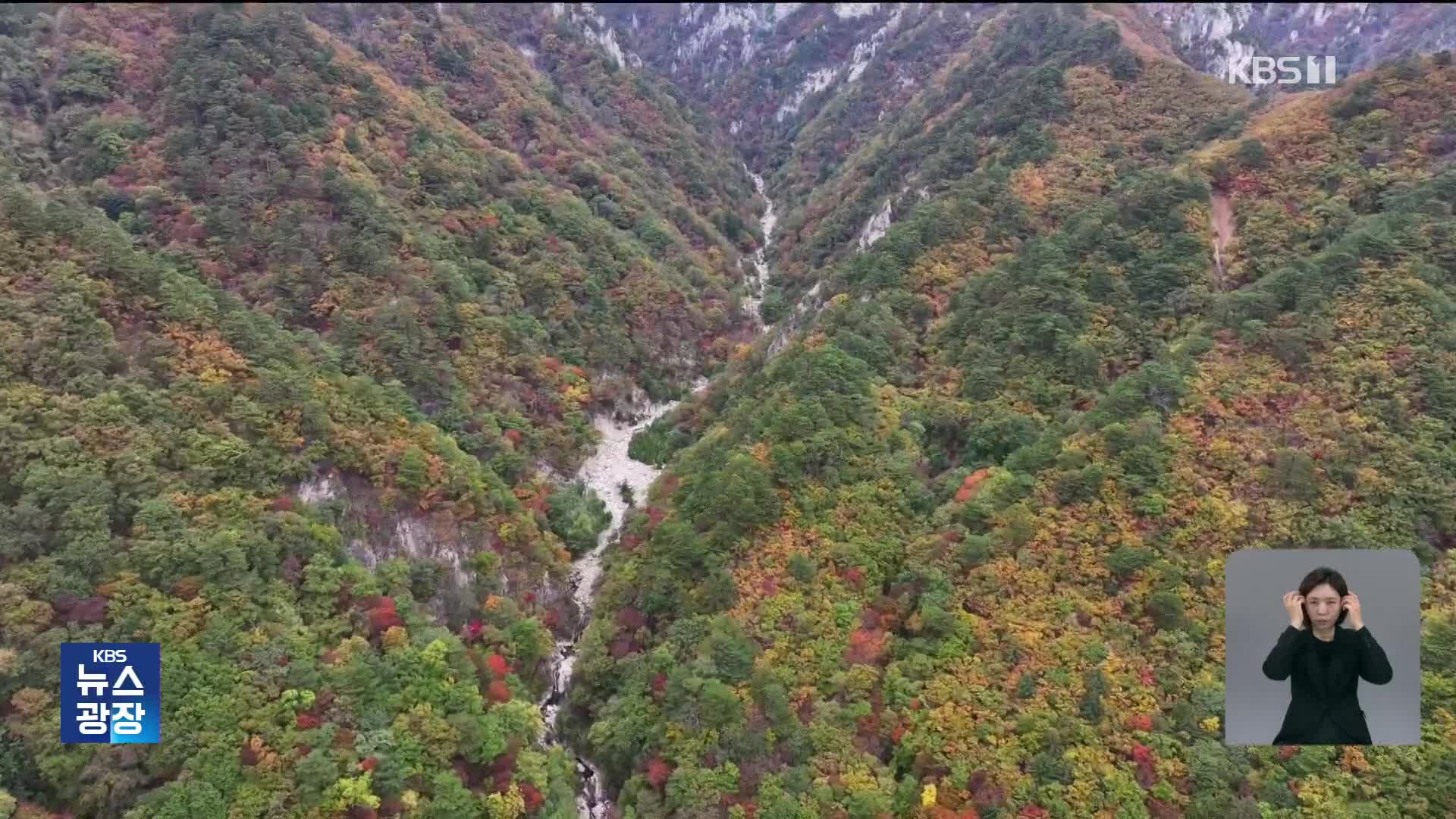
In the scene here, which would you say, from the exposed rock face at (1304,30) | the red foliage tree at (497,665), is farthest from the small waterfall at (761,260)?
the exposed rock face at (1304,30)

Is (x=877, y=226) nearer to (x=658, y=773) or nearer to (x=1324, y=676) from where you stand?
(x=658, y=773)

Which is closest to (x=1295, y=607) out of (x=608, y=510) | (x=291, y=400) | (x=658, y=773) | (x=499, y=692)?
(x=658, y=773)

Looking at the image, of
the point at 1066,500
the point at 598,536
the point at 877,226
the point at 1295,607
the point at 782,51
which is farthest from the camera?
the point at 782,51

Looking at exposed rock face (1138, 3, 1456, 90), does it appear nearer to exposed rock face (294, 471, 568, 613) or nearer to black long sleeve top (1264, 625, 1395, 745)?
exposed rock face (294, 471, 568, 613)

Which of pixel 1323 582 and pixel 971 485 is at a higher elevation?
pixel 971 485

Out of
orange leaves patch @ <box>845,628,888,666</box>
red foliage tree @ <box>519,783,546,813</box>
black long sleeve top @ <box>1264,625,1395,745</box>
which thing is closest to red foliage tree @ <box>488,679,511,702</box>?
red foliage tree @ <box>519,783,546,813</box>

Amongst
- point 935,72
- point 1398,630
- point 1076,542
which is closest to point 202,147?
point 1076,542

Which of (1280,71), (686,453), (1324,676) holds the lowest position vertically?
(1324,676)
